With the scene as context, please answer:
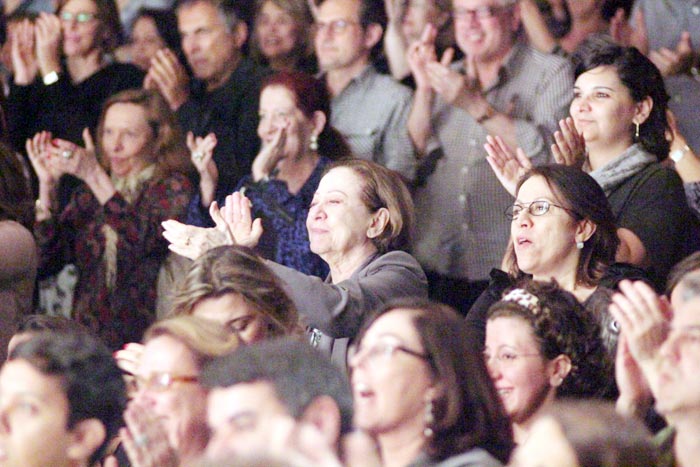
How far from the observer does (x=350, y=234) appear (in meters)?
3.56

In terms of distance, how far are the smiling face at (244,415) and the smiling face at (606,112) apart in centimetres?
178

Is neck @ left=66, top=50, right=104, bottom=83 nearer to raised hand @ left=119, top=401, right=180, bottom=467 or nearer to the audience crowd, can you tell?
the audience crowd

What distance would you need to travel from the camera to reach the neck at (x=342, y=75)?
193 inches

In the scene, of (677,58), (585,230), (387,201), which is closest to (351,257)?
(387,201)

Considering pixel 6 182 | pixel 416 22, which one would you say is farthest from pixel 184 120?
pixel 6 182

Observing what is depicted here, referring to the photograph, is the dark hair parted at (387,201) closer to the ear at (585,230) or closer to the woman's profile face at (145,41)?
the ear at (585,230)

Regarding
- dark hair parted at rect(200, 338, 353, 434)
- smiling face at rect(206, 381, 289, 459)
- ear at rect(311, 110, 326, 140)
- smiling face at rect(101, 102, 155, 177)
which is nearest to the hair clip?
dark hair parted at rect(200, 338, 353, 434)

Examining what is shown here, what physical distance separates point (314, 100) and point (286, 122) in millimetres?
124

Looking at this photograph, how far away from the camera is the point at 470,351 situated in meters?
2.51

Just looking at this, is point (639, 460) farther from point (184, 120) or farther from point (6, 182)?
point (184, 120)

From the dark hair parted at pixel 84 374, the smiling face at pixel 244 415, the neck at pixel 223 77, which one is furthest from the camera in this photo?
the neck at pixel 223 77

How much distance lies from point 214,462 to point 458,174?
2635 millimetres

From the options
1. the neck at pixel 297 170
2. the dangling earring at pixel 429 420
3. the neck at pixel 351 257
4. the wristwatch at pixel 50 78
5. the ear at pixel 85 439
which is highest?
the wristwatch at pixel 50 78

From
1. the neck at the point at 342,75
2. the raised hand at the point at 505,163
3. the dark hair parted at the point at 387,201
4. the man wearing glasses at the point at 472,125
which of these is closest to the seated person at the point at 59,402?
the dark hair parted at the point at 387,201
